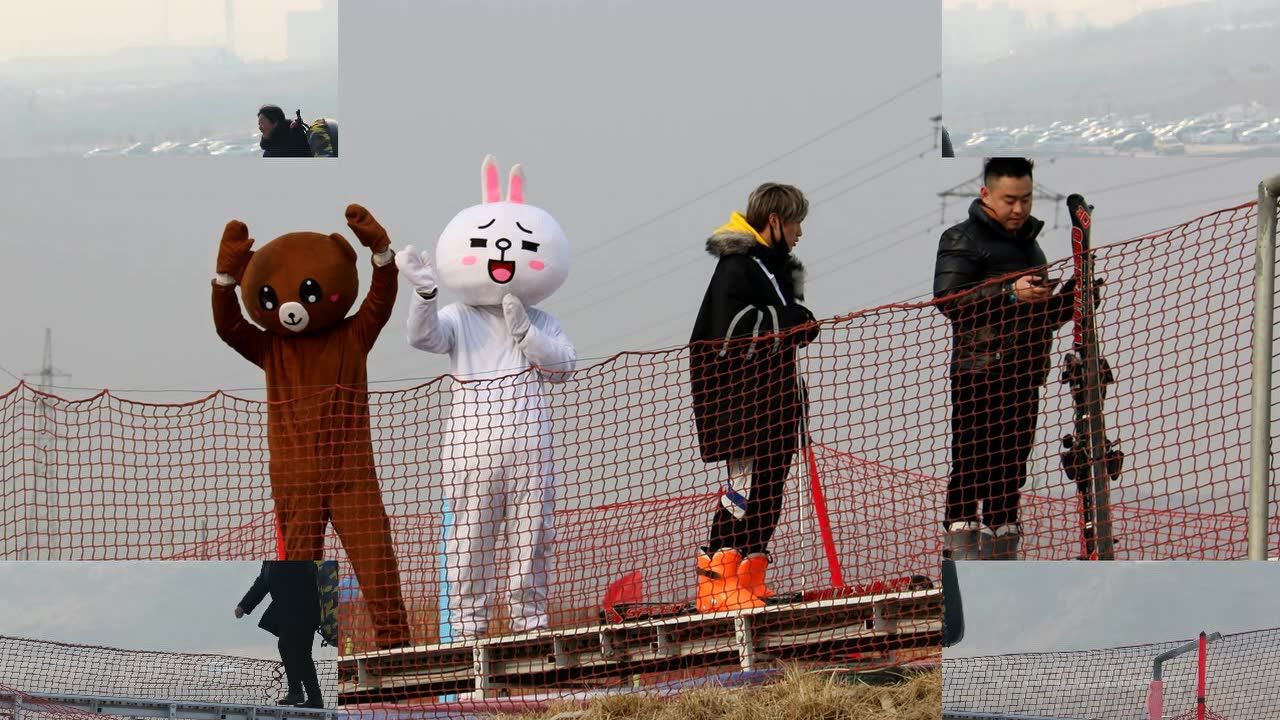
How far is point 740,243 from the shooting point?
6047mm

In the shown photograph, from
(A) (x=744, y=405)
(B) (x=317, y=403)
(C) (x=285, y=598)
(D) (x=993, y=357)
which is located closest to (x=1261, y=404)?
(D) (x=993, y=357)

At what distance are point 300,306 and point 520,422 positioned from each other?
93 centimetres

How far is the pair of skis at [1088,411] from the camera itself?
5777 mm

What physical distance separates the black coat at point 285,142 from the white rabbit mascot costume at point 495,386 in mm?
1985

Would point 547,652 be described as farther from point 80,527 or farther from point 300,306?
point 80,527

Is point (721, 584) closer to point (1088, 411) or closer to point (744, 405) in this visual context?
point (744, 405)

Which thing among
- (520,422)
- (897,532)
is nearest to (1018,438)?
(897,532)

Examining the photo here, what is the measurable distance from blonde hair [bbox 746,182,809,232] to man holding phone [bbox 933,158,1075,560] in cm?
55

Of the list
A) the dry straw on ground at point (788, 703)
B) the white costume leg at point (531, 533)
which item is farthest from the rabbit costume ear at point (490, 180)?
the dry straw on ground at point (788, 703)

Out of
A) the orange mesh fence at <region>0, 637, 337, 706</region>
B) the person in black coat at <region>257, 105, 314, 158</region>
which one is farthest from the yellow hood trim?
the person in black coat at <region>257, 105, 314, 158</region>

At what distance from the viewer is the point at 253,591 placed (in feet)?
16.8

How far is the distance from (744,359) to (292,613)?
1.84m

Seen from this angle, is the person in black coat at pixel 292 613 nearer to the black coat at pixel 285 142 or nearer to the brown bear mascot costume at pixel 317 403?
the brown bear mascot costume at pixel 317 403

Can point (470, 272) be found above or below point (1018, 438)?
above
